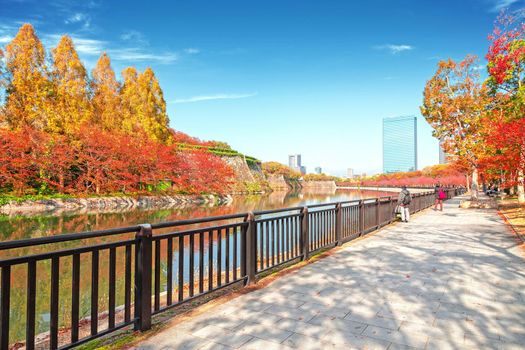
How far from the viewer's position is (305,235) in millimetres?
6195

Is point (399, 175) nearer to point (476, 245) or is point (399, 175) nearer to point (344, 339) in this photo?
point (476, 245)

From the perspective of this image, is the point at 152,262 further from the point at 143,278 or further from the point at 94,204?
the point at 94,204

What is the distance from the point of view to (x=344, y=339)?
3.05m

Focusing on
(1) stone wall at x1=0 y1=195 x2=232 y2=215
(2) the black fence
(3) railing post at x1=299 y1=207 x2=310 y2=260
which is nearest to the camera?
(2) the black fence

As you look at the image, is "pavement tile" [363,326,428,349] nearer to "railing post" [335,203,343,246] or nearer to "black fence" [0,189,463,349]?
"black fence" [0,189,463,349]

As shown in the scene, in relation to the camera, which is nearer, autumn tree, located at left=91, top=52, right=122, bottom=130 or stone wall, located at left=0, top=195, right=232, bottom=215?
stone wall, located at left=0, top=195, right=232, bottom=215

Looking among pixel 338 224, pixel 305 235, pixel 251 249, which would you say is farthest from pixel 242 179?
pixel 251 249

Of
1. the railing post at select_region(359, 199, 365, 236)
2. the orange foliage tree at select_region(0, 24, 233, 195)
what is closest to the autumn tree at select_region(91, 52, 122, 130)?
the orange foliage tree at select_region(0, 24, 233, 195)

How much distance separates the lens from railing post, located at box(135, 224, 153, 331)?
3.25 meters

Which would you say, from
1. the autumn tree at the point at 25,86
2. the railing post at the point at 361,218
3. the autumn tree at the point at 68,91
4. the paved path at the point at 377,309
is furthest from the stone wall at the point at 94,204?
the paved path at the point at 377,309

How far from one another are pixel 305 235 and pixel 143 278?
3574mm

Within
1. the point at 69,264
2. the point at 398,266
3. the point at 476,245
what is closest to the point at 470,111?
the point at 476,245

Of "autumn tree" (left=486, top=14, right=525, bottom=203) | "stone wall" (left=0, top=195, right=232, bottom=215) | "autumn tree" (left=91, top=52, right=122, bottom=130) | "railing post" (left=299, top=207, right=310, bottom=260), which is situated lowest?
"stone wall" (left=0, top=195, right=232, bottom=215)

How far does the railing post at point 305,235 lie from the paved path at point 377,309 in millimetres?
329
